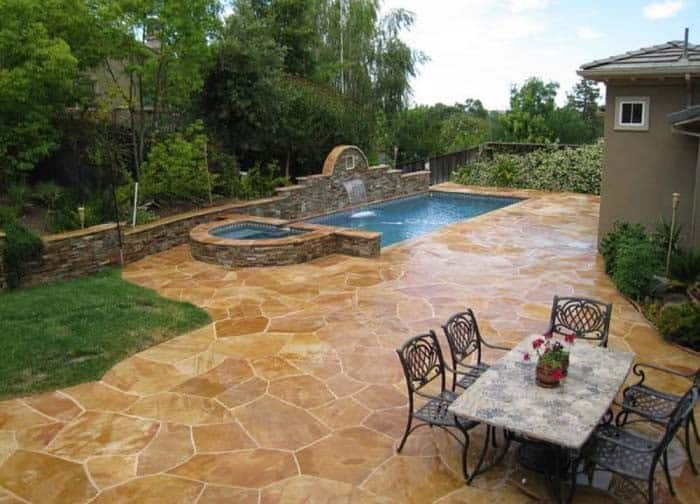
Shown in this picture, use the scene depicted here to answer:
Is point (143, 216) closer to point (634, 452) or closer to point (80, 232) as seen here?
point (80, 232)

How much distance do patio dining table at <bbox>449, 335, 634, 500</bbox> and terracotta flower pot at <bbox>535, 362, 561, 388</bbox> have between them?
0.04m

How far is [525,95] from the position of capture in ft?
86.5

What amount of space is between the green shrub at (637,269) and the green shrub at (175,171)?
352 inches

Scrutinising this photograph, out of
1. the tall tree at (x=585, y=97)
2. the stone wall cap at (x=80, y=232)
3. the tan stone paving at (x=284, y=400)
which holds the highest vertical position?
the tall tree at (x=585, y=97)

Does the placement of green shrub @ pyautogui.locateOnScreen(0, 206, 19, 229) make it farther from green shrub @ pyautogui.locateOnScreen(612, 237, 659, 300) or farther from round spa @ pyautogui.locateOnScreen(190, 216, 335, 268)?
green shrub @ pyautogui.locateOnScreen(612, 237, 659, 300)

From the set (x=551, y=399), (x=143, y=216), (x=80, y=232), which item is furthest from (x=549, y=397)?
(x=143, y=216)

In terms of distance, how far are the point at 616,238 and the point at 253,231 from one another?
24.0 ft

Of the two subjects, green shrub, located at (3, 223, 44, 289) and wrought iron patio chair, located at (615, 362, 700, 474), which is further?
green shrub, located at (3, 223, 44, 289)

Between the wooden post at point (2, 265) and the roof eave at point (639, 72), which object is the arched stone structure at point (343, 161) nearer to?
the roof eave at point (639, 72)

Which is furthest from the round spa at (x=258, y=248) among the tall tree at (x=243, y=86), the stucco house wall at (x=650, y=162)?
the stucco house wall at (x=650, y=162)

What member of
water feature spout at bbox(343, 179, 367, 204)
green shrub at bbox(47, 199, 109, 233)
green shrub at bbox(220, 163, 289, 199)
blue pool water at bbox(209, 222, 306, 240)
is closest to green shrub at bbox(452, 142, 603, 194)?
water feature spout at bbox(343, 179, 367, 204)

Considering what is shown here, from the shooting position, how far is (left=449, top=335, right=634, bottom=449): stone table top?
13.2ft

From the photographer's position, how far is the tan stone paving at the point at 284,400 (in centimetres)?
462

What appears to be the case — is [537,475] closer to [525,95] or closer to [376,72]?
[376,72]
